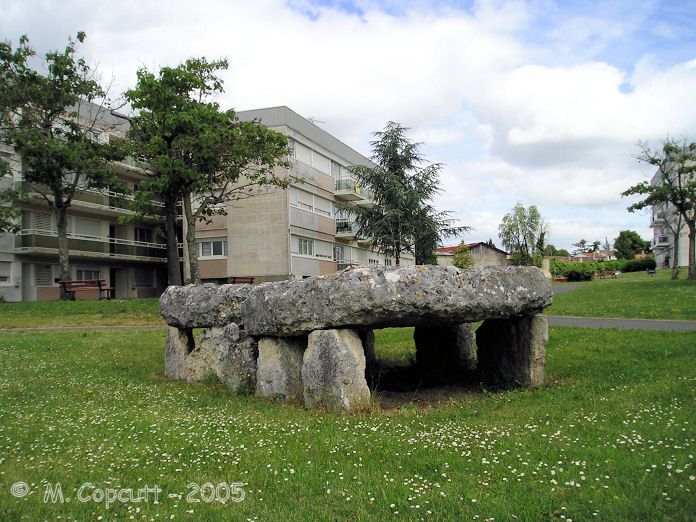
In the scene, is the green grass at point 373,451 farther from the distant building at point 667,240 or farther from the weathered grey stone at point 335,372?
the distant building at point 667,240

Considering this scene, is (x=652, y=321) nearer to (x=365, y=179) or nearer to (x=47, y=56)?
(x=365, y=179)

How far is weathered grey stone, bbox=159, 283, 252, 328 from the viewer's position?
345 inches

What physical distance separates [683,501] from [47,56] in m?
34.1

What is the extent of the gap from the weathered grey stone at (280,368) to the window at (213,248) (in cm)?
3295

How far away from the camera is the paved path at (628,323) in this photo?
13047 mm

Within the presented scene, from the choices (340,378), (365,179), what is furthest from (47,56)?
(340,378)

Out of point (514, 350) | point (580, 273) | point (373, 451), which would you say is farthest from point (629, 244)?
point (373, 451)

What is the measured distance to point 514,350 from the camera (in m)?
8.32

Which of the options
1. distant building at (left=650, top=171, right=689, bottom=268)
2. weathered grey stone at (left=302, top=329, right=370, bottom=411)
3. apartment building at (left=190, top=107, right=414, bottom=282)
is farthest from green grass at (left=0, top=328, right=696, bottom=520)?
distant building at (left=650, top=171, right=689, bottom=268)

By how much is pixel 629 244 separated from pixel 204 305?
4699 inches

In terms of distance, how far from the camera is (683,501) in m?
3.58

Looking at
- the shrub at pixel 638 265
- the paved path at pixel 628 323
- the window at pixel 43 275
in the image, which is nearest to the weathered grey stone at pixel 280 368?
the paved path at pixel 628 323

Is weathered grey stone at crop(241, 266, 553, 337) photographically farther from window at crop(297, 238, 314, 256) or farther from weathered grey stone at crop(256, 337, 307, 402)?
window at crop(297, 238, 314, 256)

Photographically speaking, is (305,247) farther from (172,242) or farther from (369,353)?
(369,353)
